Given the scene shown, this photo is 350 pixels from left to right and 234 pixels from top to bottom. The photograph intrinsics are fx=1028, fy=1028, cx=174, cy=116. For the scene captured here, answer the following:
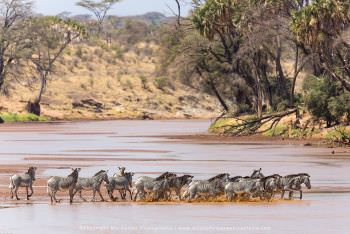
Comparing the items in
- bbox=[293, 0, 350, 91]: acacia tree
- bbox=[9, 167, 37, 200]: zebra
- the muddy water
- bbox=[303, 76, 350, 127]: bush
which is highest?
bbox=[293, 0, 350, 91]: acacia tree

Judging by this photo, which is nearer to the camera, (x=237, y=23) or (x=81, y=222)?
(x=81, y=222)

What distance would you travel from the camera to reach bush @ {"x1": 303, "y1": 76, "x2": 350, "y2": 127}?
51438 mm

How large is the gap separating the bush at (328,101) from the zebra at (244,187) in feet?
94.8

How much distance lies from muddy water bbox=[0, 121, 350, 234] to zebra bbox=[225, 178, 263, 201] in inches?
19.7

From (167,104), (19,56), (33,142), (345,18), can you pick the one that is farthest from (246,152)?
(167,104)

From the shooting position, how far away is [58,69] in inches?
4744

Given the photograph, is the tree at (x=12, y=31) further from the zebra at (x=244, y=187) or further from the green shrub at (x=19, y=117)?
the zebra at (x=244, y=187)

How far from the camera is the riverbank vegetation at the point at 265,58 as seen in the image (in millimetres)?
51312

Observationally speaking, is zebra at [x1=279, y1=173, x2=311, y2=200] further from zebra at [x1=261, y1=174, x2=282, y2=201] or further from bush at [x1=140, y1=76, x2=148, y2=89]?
bush at [x1=140, y1=76, x2=148, y2=89]

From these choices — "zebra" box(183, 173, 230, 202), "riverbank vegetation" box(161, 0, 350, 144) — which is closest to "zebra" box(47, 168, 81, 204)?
"zebra" box(183, 173, 230, 202)

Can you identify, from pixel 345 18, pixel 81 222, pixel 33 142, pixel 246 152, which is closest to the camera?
pixel 81 222

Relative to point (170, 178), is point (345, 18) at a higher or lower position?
higher

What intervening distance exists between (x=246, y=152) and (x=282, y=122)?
13844 millimetres

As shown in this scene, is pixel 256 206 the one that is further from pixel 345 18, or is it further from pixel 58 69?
pixel 58 69
